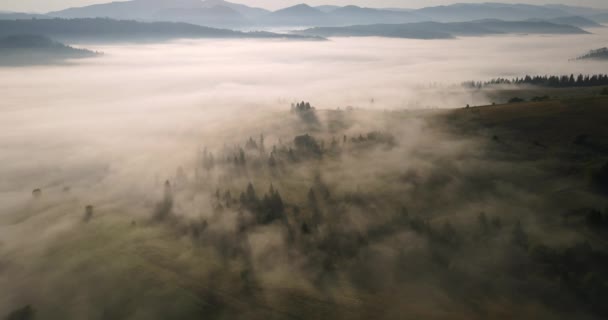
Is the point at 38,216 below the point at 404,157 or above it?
below

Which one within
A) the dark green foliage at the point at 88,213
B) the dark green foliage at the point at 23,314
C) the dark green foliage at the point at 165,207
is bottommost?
the dark green foliage at the point at 23,314

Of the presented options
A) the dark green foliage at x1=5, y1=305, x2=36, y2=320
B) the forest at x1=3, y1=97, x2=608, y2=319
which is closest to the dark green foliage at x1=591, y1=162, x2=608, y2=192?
the forest at x1=3, y1=97, x2=608, y2=319

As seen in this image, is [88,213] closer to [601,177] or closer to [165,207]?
[165,207]

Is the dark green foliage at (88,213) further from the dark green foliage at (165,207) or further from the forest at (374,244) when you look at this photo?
the dark green foliage at (165,207)

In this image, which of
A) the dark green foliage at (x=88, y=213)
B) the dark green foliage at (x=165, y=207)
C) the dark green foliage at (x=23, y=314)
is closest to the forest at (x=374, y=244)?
the dark green foliage at (x=23, y=314)

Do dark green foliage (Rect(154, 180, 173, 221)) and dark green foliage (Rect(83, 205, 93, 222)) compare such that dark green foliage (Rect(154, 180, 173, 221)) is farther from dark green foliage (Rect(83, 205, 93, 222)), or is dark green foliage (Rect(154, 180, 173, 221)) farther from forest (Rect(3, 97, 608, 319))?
dark green foliage (Rect(83, 205, 93, 222))

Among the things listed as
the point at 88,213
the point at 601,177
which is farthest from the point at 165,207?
the point at 601,177

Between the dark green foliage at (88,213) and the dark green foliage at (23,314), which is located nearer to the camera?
the dark green foliage at (23,314)

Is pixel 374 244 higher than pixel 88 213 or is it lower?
higher

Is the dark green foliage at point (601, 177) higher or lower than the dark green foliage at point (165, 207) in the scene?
higher

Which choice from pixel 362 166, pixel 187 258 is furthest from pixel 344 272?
pixel 362 166

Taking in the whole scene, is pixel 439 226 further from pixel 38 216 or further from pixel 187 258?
pixel 38 216
